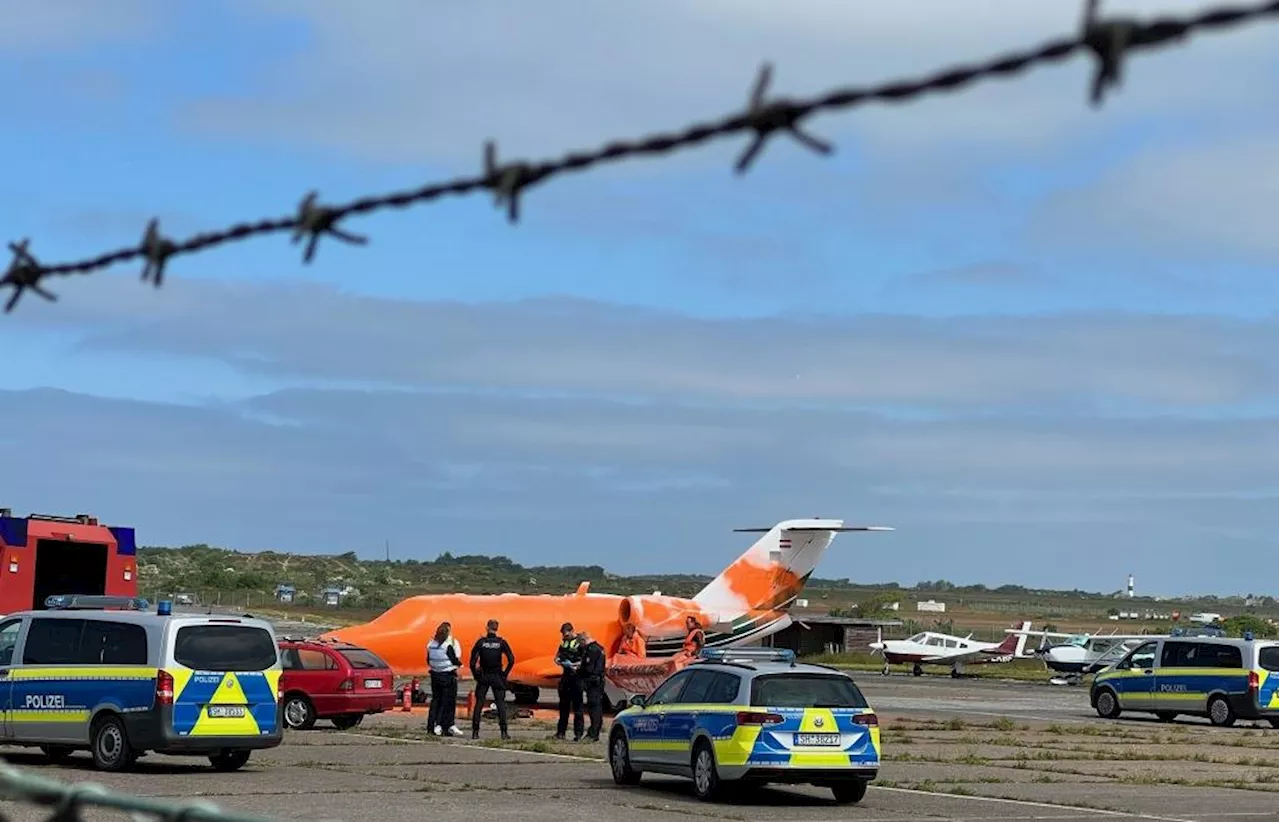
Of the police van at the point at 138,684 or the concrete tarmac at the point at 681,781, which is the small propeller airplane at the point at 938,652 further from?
the police van at the point at 138,684

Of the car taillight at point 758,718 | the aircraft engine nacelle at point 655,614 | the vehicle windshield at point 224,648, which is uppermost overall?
the aircraft engine nacelle at point 655,614

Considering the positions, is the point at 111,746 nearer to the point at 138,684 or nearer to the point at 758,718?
the point at 138,684

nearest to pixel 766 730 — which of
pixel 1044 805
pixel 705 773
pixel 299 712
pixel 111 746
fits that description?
pixel 705 773

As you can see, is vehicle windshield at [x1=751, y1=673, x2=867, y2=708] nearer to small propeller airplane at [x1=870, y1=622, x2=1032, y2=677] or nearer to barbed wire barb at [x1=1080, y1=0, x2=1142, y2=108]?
barbed wire barb at [x1=1080, y1=0, x2=1142, y2=108]

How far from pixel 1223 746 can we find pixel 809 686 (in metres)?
14.8

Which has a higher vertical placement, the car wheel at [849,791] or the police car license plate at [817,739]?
the police car license plate at [817,739]

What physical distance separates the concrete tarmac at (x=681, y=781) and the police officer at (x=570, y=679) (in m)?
0.62

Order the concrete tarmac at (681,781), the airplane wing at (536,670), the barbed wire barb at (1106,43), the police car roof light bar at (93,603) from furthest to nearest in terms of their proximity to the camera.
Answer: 1. the airplane wing at (536,670)
2. the police car roof light bar at (93,603)
3. the concrete tarmac at (681,781)
4. the barbed wire barb at (1106,43)

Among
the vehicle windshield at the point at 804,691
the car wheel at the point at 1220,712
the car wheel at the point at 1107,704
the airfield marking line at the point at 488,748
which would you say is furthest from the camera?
the car wheel at the point at 1107,704

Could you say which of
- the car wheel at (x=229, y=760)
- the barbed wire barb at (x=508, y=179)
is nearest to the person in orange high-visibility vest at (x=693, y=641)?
the car wheel at (x=229, y=760)

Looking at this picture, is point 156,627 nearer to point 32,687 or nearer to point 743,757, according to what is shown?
point 32,687

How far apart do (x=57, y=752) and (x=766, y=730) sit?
9943 mm

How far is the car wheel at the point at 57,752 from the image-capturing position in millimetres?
23652

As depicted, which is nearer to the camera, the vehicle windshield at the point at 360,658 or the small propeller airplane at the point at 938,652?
the vehicle windshield at the point at 360,658
